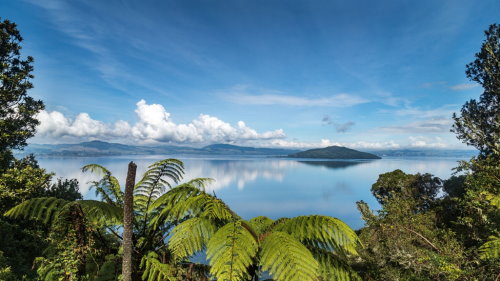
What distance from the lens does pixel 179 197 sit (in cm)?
365

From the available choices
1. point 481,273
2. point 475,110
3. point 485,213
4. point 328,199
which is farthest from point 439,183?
point 328,199

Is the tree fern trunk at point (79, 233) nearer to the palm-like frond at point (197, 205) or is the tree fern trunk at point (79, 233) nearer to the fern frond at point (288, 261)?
the palm-like frond at point (197, 205)

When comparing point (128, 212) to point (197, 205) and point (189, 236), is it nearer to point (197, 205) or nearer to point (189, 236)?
point (189, 236)

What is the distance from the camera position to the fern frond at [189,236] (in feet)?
9.82

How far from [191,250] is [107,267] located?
5.94ft

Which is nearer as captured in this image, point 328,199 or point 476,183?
point 476,183

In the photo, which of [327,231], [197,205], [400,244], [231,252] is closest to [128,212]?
[197,205]

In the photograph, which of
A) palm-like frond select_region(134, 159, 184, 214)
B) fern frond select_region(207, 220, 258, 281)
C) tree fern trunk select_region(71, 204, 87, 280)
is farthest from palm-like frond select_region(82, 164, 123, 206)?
fern frond select_region(207, 220, 258, 281)

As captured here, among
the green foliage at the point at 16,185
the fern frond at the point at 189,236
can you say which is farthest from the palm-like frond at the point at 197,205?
the green foliage at the point at 16,185

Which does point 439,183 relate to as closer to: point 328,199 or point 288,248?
point 288,248

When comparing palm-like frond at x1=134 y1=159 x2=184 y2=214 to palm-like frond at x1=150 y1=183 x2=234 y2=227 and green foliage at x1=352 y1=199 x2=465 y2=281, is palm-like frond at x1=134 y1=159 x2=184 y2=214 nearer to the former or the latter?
palm-like frond at x1=150 y1=183 x2=234 y2=227

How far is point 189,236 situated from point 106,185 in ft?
9.24

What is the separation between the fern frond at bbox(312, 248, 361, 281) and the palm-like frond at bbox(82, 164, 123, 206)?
3.85 meters

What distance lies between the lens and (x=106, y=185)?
16.0ft
